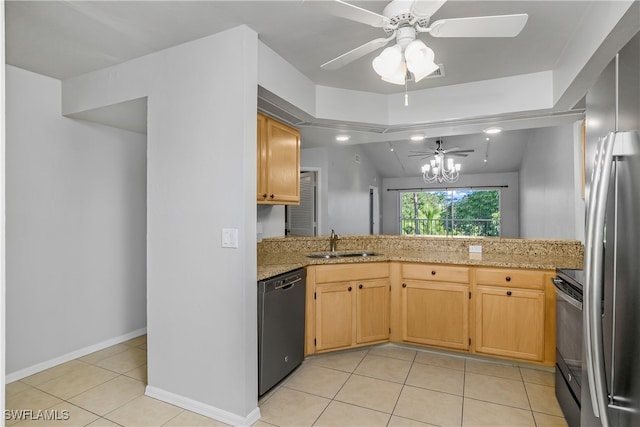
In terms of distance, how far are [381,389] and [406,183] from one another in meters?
7.62

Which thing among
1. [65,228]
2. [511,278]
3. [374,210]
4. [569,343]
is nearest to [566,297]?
[569,343]

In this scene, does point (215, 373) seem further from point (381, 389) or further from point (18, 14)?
point (18, 14)

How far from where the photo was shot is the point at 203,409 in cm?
216

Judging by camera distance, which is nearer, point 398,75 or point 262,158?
point 398,75

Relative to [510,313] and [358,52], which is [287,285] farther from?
[510,313]

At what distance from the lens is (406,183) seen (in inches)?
373

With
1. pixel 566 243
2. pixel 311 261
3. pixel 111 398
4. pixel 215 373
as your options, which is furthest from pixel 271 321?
pixel 566 243

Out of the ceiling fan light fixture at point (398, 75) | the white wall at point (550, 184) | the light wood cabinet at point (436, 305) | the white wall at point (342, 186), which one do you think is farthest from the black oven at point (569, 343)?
the white wall at point (342, 186)

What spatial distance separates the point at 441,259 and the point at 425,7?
83.5 inches

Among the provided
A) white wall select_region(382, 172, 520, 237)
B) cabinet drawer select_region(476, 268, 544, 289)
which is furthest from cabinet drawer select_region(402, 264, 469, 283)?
white wall select_region(382, 172, 520, 237)

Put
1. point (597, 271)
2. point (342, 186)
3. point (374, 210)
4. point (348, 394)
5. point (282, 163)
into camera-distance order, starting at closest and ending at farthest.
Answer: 1. point (597, 271)
2. point (348, 394)
3. point (282, 163)
4. point (342, 186)
5. point (374, 210)

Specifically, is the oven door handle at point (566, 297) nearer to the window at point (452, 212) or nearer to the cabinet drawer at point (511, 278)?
the cabinet drawer at point (511, 278)

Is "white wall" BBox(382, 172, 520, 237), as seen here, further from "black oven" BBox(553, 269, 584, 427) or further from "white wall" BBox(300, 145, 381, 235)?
"black oven" BBox(553, 269, 584, 427)

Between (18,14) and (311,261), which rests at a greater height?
(18,14)
